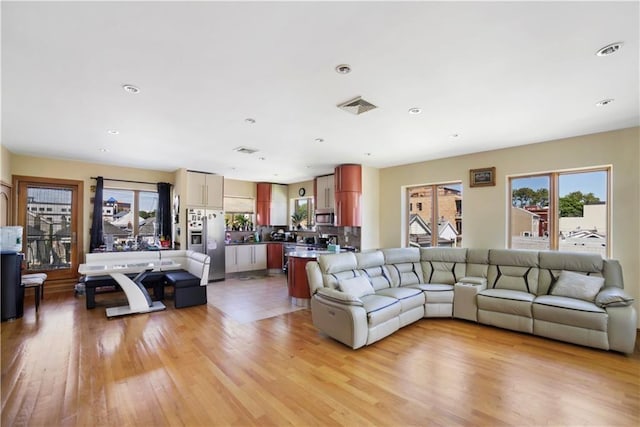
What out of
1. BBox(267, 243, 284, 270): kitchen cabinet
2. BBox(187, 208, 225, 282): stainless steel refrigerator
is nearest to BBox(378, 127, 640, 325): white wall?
BBox(267, 243, 284, 270): kitchen cabinet

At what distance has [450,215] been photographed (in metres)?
5.67

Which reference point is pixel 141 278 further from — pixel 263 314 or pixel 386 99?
pixel 386 99

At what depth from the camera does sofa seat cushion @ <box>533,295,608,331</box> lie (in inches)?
129

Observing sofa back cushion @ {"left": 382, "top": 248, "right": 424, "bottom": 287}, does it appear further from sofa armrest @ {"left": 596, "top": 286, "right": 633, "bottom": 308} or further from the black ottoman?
the black ottoman

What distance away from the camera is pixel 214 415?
2.15 m

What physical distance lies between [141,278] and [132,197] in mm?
2736

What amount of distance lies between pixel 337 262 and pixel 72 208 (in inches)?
224

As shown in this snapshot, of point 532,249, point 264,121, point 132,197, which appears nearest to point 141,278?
point 132,197

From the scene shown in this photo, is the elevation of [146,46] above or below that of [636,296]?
above

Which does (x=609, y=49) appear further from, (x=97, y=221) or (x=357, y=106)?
(x=97, y=221)

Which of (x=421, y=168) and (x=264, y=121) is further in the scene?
(x=421, y=168)

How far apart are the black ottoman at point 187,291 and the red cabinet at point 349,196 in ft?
9.52

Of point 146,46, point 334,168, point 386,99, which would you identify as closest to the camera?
point 146,46

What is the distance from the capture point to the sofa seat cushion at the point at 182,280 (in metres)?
4.82
